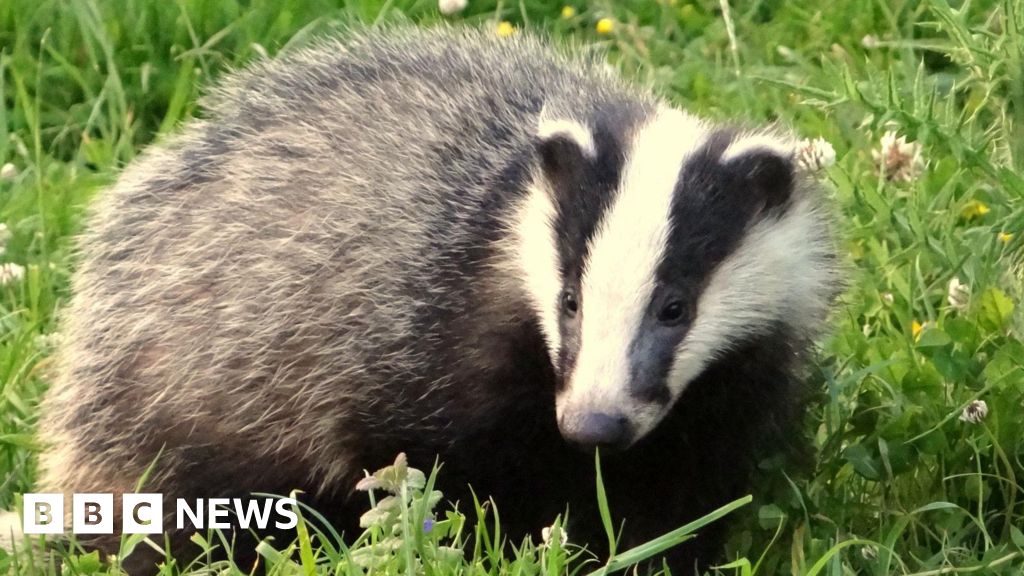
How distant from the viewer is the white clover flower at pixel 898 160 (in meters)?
5.29

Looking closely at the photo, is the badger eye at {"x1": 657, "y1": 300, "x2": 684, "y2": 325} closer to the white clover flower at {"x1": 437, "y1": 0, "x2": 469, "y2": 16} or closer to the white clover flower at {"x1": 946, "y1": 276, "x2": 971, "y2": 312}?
the white clover flower at {"x1": 946, "y1": 276, "x2": 971, "y2": 312}

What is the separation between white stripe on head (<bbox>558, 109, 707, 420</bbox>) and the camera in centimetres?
364

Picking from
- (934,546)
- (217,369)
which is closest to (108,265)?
(217,369)

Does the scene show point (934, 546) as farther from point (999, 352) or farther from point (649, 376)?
point (649, 376)

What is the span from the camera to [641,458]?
4145 mm

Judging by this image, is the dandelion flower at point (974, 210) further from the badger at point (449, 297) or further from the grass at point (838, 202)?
the badger at point (449, 297)

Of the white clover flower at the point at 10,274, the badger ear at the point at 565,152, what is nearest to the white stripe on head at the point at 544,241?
the badger ear at the point at 565,152

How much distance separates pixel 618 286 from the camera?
12.0 feet

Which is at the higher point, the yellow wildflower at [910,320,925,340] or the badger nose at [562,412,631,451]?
the badger nose at [562,412,631,451]

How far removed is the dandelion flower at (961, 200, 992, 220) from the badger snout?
7.26 ft

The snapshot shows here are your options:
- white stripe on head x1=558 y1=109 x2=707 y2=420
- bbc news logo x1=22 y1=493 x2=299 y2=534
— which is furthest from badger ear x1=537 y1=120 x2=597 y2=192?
bbc news logo x1=22 y1=493 x2=299 y2=534

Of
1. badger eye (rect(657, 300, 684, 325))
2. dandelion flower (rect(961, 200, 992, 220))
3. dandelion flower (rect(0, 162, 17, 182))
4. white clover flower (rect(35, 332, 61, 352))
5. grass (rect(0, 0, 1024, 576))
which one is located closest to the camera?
badger eye (rect(657, 300, 684, 325))

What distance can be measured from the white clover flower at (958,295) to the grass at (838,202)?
1cm

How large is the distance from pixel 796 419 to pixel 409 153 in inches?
44.3
